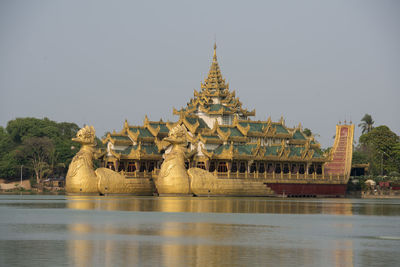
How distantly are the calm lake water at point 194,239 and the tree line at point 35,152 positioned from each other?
1892 inches

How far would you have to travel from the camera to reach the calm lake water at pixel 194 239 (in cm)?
2391

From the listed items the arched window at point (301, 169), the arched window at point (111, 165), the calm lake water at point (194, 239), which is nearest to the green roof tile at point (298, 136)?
the arched window at point (301, 169)

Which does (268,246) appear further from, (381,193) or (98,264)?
(381,193)

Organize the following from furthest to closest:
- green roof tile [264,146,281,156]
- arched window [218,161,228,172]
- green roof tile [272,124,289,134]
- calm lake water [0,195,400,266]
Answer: green roof tile [272,124,289,134] → green roof tile [264,146,281,156] → arched window [218,161,228,172] → calm lake water [0,195,400,266]

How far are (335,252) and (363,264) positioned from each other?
2.76m

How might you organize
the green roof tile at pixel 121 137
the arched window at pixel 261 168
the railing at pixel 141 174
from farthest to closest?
the arched window at pixel 261 168
the green roof tile at pixel 121 137
the railing at pixel 141 174

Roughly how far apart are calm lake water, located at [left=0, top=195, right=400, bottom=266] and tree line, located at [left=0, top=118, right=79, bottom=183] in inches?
A: 1892

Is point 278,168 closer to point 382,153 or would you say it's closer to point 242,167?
point 242,167

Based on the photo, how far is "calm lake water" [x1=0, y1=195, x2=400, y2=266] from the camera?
23.9 metres

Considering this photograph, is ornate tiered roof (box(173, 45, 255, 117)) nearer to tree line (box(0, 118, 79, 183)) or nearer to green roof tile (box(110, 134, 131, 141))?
green roof tile (box(110, 134, 131, 141))

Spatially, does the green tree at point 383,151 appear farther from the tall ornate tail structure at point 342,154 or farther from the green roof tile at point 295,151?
the green roof tile at point 295,151

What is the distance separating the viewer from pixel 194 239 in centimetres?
2945

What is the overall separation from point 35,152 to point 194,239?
66539mm

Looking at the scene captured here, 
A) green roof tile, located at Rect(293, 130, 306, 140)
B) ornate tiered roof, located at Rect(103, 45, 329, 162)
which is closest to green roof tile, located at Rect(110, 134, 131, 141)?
ornate tiered roof, located at Rect(103, 45, 329, 162)
